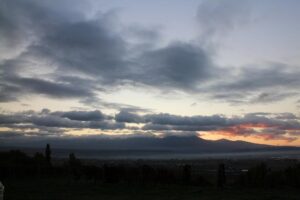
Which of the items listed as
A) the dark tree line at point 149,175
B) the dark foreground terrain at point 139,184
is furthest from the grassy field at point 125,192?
the dark tree line at point 149,175

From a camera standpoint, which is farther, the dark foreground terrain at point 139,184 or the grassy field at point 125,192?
the dark foreground terrain at point 139,184

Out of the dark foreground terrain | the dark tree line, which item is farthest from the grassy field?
the dark tree line

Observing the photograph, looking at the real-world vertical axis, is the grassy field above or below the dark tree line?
below

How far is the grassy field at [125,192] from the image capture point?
83.5 feet

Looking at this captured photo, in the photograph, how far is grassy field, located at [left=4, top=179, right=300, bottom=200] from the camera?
2545cm

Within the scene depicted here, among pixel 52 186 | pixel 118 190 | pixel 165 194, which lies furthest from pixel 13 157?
pixel 165 194

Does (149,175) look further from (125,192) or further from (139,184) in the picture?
(125,192)

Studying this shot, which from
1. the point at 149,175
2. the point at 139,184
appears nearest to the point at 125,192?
the point at 139,184

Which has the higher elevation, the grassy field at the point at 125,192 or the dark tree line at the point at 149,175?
the dark tree line at the point at 149,175

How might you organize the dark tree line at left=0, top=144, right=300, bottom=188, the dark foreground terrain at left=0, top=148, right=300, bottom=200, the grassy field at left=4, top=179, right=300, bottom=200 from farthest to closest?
the dark tree line at left=0, top=144, right=300, bottom=188 → the dark foreground terrain at left=0, top=148, right=300, bottom=200 → the grassy field at left=4, top=179, right=300, bottom=200

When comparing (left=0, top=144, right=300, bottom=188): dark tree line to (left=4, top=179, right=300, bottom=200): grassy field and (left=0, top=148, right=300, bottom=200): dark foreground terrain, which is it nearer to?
(left=0, top=148, right=300, bottom=200): dark foreground terrain

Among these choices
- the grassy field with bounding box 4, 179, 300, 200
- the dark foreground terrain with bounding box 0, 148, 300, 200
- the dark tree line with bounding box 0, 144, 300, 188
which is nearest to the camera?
the grassy field with bounding box 4, 179, 300, 200

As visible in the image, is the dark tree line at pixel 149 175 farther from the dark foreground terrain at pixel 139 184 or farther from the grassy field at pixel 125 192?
the grassy field at pixel 125 192

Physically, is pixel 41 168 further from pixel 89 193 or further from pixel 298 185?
pixel 298 185
